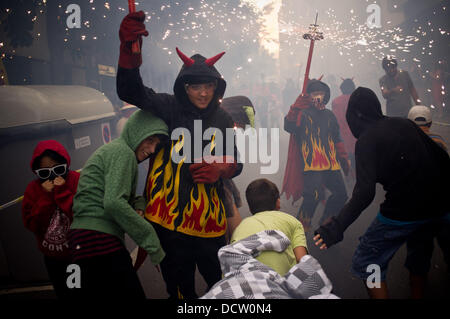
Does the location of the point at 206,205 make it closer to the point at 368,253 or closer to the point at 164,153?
the point at 164,153

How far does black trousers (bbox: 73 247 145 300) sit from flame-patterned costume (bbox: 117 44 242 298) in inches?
12.7

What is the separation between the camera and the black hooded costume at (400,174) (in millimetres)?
1769

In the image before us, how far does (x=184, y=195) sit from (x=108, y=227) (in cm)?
54

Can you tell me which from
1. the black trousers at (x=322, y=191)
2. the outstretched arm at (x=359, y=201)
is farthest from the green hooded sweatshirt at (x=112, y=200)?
the black trousers at (x=322, y=191)

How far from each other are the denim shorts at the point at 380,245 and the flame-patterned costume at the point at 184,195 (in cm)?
109

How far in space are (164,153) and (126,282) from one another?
0.90 meters

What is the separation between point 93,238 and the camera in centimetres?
159

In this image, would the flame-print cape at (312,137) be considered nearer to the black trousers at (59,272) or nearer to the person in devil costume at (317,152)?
the person in devil costume at (317,152)

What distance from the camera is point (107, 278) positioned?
1597 mm

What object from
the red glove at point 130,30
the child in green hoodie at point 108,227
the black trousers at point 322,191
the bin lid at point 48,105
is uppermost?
the red glove at point 130,30

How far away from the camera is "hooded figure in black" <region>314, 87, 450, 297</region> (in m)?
1.77

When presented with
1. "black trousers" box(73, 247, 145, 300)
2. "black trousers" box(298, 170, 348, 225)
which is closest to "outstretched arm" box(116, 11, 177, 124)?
"black trousers" box(73, 247, 145, 300)

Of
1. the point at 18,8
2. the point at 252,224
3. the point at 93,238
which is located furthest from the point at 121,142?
the point at 18,8

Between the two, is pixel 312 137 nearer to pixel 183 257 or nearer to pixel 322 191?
pixel 322 191
